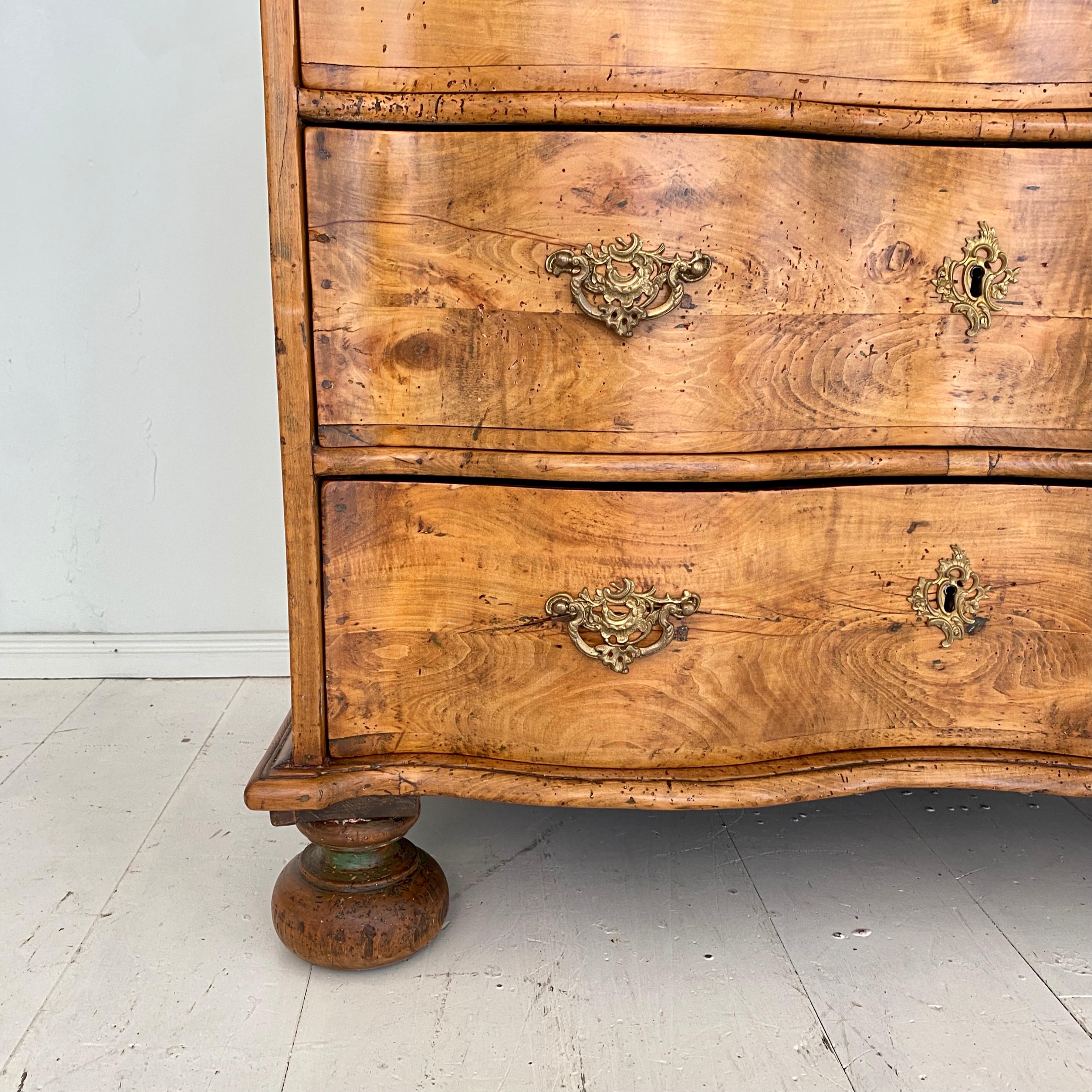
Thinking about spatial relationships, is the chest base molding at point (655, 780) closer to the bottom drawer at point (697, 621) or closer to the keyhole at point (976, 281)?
the bottom drawer at point (697, 621)

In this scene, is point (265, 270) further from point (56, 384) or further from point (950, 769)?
point (950, 769)

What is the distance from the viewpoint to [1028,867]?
3.92 ft

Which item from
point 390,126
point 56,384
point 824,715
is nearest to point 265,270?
point 56,384

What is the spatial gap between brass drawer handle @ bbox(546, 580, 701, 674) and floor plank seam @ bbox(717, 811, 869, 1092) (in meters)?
0.33

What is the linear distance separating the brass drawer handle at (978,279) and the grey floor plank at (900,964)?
0.59 m

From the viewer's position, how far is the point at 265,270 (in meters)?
1.64

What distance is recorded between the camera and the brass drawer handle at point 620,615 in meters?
0.93

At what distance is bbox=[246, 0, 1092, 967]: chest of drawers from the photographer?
34.0 inches

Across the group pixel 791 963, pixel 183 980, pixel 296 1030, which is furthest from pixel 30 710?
pixel 791 963

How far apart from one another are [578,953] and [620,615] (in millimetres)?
337

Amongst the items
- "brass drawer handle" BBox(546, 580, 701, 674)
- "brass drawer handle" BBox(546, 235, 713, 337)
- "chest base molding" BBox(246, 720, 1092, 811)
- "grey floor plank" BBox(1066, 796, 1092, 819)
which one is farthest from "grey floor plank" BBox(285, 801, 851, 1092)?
"brass drawer handle" BBox(546, 235, 713, 337)

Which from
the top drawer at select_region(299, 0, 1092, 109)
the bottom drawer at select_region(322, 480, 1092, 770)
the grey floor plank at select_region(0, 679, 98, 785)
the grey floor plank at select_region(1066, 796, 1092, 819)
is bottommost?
the grey floor plank at select_region(0, 679, 98, 785)

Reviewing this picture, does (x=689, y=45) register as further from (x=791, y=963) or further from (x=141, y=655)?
(x=141, y=655)

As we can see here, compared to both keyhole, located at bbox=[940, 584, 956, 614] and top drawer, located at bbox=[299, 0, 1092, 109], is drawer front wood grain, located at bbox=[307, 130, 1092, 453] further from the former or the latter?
keyhole, located at bbox=[940, 584, 956, 614]
